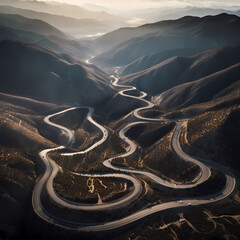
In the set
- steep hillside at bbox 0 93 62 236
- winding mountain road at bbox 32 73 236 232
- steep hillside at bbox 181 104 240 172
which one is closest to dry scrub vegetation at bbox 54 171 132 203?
winding mountain road at bbox 32 73 236 232

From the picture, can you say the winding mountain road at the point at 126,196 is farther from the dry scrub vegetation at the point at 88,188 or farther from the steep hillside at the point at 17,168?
the steep hillside at the point at 17,168

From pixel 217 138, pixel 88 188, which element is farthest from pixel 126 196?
pixel 217 138

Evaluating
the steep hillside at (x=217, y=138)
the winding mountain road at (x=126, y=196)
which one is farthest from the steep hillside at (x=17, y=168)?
the steep hillside at (x=217, y=138)

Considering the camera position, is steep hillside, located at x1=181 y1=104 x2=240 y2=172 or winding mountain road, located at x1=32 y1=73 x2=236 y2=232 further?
steep hillside, located at x1=181 y1=104 x2=240 y2=172

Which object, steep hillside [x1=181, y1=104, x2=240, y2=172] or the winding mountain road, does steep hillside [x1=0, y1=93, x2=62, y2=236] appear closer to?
the winding mountain road

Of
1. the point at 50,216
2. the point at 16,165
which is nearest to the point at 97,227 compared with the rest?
the point at 50,216

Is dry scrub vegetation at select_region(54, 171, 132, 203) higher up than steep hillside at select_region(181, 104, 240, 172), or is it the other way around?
steep hillside at select_region(181, 104, 240, 172)

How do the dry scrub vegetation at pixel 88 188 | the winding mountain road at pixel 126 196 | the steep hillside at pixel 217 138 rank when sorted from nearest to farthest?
the winding mountain road at pixel 126 196 < the dry scrub vegetation at pixel 88 188 < the steep hillside at pixel 217 138

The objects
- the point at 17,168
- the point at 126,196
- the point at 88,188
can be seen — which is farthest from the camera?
the point at 17,168

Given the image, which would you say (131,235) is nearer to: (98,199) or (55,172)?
(98,199)

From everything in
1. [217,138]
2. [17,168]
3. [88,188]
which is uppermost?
[217,138]

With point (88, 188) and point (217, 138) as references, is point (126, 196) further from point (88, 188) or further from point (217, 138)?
point (217, 138)
